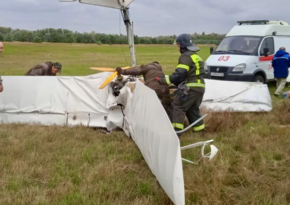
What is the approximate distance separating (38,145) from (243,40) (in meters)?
8.99

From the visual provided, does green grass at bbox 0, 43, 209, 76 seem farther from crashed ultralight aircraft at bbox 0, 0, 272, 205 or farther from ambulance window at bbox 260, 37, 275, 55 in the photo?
crashed ultralight aircraft at bbox 0, 0, 272, 205

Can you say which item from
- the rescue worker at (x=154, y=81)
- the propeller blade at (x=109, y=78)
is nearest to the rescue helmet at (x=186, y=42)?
the rescue worker at (x=154, y=81)

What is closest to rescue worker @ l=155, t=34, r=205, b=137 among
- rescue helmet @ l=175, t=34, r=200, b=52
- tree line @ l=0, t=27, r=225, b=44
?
rescue helmet @ l=175, t=34, r=200, b=52

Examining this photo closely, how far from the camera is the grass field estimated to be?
383 centimetres

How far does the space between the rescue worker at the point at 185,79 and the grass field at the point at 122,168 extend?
0.49m

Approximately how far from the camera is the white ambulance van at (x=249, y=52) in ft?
37.3

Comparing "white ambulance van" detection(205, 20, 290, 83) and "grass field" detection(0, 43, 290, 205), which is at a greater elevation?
"white ambulance van" detection(205, 20, 290, 83)

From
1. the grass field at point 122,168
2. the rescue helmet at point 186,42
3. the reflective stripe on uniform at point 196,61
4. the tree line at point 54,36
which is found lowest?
the grass field at point 122,168

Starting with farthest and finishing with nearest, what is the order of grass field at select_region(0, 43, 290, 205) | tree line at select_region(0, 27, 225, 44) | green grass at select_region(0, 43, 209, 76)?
1. tree line at select_region(0, 27, 225, 44)
2. green grass at select_region(0, 43, 209, 76)
3. grass field at select_region(0, 43, 290, 205)

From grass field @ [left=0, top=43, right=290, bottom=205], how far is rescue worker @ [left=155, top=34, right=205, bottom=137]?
0.49 m

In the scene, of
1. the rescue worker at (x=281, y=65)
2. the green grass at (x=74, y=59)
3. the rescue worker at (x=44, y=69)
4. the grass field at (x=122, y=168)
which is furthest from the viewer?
the green grass at (x=74, y=59)

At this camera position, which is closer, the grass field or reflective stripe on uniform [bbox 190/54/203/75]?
the grass field

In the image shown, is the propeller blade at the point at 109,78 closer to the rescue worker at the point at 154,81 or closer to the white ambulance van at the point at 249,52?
the rescue worker at the point at 154,81

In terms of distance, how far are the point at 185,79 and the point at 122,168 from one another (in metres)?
2.16
